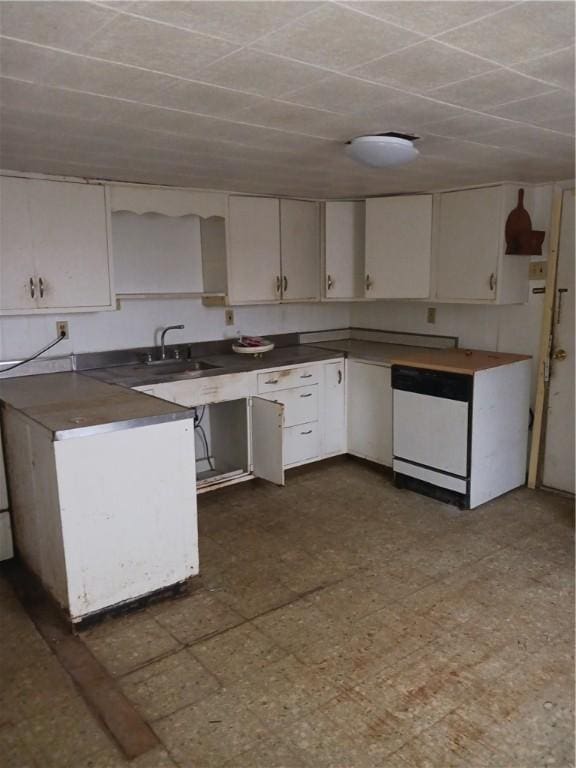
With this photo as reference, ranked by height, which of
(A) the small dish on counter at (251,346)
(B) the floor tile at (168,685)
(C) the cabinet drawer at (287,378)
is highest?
(A) the small dish on counter at (251,346)

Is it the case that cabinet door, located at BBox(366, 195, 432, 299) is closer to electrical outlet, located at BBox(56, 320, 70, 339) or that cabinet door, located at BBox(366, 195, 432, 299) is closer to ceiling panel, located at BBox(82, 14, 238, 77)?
electrical outlet, located at BBox(56, 320, 70, 339)

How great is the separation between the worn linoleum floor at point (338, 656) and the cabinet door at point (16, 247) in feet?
5.04

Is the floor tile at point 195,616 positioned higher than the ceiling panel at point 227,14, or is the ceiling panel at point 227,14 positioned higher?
the ceiling panel at point 227,14

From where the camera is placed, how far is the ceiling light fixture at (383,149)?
2480 mm

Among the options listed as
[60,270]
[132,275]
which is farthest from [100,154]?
[132,275]

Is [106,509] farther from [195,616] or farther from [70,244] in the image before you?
[70,244]

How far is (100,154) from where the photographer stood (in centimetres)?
285

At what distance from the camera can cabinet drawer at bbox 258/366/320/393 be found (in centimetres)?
407

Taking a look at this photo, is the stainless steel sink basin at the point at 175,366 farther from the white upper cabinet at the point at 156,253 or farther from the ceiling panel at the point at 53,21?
the ceiling panel at the point at 53,21

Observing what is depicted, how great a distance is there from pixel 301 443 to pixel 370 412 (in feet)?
1.86

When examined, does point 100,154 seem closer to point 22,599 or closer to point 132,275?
point 132,275

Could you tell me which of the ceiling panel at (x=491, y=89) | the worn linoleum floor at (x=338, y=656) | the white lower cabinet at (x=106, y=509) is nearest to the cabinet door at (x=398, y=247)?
the worn linoleum floor at (x=338, y=656)

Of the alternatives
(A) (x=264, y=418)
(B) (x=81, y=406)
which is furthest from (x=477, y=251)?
(B) (x=81, y=406)

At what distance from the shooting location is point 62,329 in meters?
3.72
